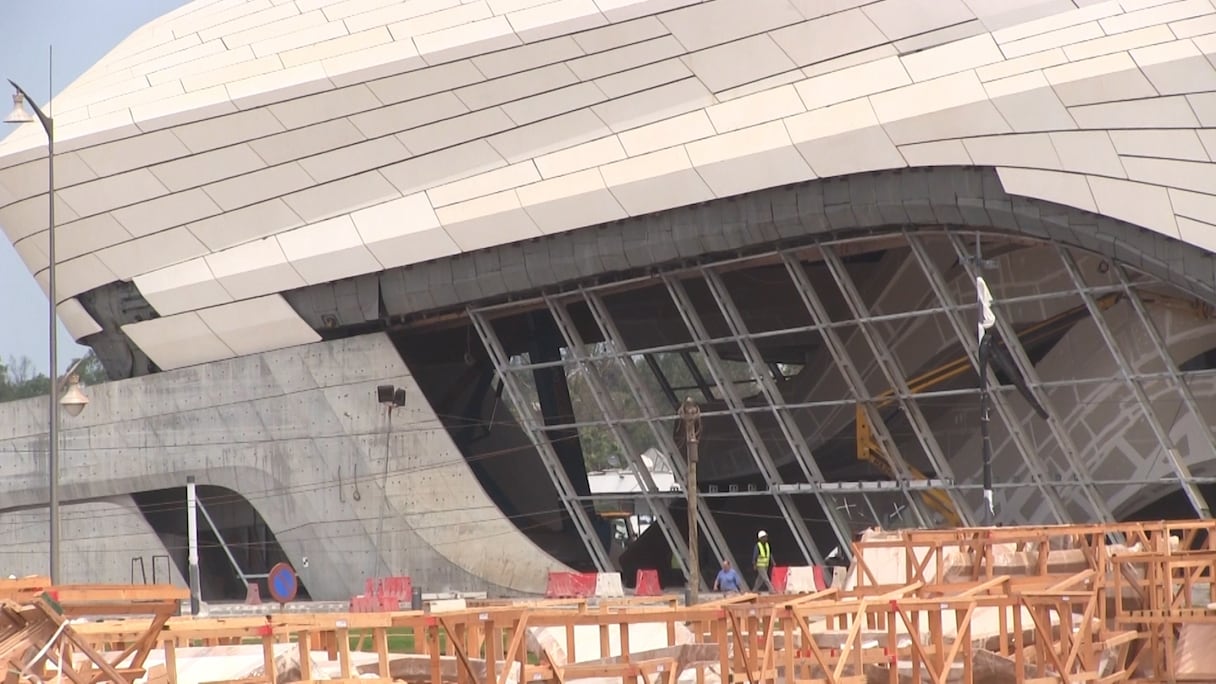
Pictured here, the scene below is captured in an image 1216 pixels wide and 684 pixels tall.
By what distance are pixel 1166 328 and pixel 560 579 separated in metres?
14.2

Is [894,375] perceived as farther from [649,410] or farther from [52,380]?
[52,380]

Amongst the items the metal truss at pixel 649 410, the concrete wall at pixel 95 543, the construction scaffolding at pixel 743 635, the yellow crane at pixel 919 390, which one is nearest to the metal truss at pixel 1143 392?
the yellow crane at pixel 919 390

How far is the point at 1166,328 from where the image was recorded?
36594 mm

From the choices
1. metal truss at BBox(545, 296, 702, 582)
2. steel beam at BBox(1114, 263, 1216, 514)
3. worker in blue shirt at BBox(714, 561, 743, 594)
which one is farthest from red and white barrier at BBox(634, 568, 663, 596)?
steel beam at BBox(1114, 263, 1216, 514)

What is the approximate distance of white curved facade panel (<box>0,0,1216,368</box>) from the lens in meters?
34.5

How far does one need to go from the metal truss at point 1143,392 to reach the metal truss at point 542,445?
13885 mm

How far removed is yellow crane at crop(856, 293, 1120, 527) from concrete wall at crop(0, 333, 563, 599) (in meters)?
8.15

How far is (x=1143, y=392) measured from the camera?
116ft

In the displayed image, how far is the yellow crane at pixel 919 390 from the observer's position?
39.7 metres

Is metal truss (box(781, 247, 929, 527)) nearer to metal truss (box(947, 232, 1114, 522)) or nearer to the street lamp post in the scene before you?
metal truss (box(947, 232, 1114, 522))

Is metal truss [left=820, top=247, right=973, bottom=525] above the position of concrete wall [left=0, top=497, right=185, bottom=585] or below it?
above

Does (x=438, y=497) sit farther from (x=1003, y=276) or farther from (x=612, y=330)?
(x=1003, y=276)

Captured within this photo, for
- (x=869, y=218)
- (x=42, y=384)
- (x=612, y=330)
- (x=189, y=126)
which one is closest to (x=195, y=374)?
(x=189, y=126)

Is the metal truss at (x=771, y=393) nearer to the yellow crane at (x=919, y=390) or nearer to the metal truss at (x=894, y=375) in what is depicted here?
the yellow crane at (x=919, y=390)
